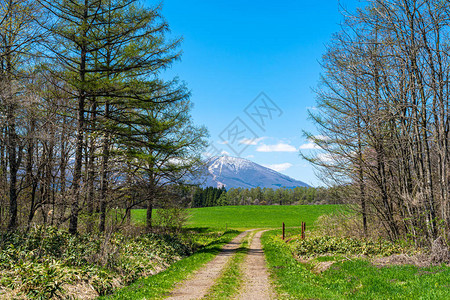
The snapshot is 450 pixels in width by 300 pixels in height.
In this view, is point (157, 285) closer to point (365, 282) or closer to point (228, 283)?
point (228, 283)

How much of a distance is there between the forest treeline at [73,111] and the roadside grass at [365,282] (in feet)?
24.1

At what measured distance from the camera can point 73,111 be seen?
13797 millimetres

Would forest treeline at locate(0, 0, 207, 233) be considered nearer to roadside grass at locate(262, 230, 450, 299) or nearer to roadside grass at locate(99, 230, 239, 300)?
roadside grass at locate(99, 230, 239, 300)

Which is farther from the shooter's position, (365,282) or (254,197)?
(254,197)

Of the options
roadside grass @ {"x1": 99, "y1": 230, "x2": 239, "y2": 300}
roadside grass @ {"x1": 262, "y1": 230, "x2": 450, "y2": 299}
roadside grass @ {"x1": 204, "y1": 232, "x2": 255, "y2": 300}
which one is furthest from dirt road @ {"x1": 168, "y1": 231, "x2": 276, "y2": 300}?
roadside grass @ {"x1": 262, "y1": 230, "x2": 450, "y2": 299}

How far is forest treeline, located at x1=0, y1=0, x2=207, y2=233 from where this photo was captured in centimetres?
991

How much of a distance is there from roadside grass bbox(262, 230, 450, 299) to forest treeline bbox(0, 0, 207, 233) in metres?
7.34

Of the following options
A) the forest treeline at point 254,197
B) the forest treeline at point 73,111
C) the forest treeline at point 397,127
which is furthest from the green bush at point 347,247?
the forest treeline at point 254,197

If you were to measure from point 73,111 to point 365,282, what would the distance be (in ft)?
42.6

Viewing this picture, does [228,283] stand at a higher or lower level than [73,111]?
lower

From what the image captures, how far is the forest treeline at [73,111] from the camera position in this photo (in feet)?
32.5

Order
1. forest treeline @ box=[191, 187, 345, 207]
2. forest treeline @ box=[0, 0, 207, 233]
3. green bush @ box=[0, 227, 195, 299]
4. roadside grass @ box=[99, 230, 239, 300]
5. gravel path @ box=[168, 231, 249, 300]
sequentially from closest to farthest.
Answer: green bush @ box=[0, 227, 195, 299] < roadside grass @ box=[99, 230, 239, 300] < gravel path @ box=[168, 231, 249, 300] < forest treeline @ box=[0, 0, 207, 233] < forest treeline @ box=[191, 187, 345, 207]

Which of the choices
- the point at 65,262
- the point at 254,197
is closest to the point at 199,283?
the point at 65,262

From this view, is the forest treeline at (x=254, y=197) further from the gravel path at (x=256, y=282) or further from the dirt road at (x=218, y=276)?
the dirt road at (x=218, y=276)
